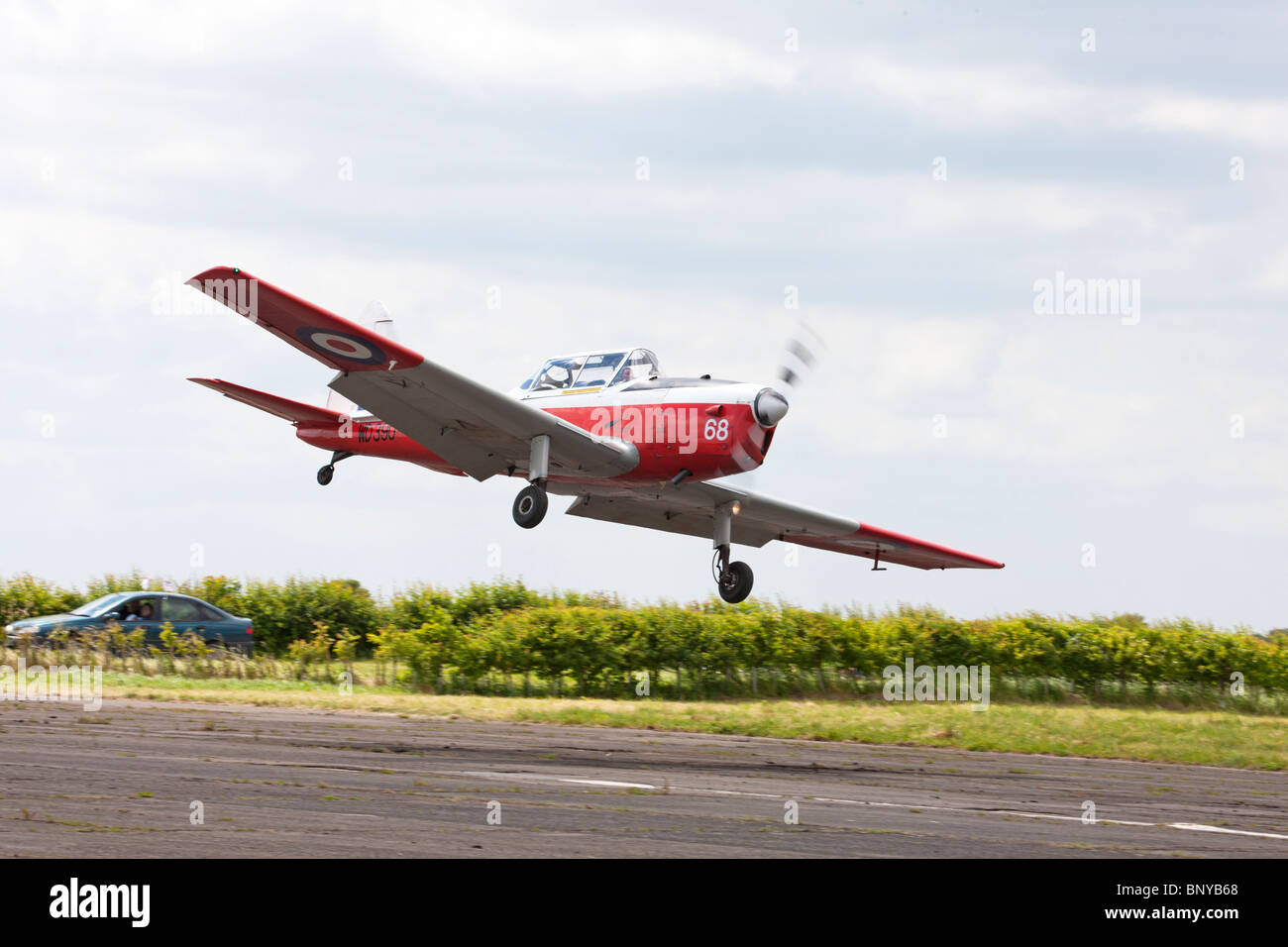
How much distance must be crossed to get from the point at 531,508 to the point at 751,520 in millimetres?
5951

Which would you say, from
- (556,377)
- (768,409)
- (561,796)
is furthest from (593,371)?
(561,796)

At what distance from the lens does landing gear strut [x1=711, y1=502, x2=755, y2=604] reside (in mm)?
19188

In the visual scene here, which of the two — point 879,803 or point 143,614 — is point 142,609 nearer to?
point 143,614

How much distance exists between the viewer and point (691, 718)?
2000 centimetres

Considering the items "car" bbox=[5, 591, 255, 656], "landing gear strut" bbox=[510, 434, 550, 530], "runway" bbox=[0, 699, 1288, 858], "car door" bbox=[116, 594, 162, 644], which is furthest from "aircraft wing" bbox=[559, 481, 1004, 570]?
"car door" bbox=[116, 594, 162, 644]

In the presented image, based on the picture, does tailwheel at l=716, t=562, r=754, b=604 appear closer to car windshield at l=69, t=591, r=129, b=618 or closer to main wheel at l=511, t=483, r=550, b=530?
main wheel at l=511, t=483, r=550, b=530

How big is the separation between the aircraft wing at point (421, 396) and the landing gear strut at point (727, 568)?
302cm

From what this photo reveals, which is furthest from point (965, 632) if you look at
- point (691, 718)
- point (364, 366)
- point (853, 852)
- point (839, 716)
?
point (853, 852)

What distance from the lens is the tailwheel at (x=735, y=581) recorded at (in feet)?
62.8

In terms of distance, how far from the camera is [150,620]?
2536cm

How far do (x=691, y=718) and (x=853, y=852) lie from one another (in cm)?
1116
